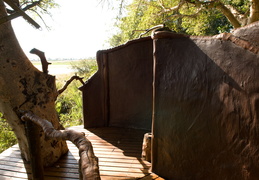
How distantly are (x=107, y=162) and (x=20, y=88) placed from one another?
1.44 m

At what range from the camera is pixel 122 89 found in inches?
152

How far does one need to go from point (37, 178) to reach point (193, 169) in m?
1.48

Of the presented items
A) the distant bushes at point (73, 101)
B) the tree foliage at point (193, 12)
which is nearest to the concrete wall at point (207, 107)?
the tree foliage at point (193, 12)

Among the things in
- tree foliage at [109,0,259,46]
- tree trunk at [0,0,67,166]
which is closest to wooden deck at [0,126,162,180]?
tree trunk at [0,0,67,166]

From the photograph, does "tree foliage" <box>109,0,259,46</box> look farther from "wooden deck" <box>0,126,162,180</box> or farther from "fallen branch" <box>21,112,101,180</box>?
"fallen branch" <box>21,112,101,180</box>

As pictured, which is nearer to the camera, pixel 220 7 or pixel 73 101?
pixel 220 7

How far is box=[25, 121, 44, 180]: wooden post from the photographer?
176 cm

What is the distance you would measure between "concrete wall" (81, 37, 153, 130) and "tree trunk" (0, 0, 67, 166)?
1.36 m

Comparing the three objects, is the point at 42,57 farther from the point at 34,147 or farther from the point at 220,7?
the point at 220,7

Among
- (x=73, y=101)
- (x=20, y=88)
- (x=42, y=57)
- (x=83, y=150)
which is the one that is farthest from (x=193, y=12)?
(x=83, y=150)

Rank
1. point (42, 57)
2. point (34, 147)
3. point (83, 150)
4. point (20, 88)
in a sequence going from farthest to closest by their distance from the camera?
point (42, 57), point (20, 88), point (34, 147), point (83, 150)

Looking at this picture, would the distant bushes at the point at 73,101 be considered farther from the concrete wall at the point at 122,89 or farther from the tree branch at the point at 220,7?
the tree branch at the point at 220,7

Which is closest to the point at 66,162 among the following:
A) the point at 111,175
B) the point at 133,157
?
the point at 111,175

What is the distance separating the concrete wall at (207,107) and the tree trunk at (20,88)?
1423mm
